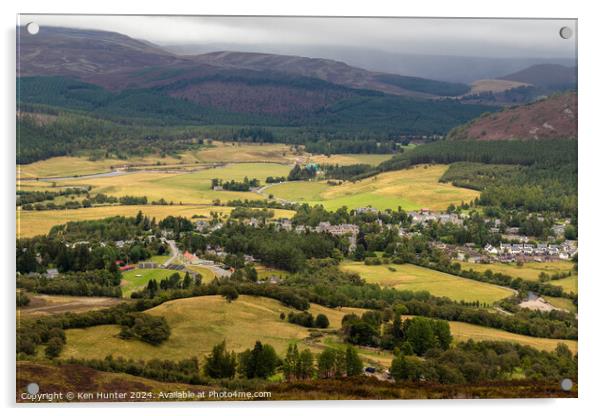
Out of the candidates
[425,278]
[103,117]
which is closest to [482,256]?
[425,278]

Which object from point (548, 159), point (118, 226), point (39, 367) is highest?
point (548, 159)

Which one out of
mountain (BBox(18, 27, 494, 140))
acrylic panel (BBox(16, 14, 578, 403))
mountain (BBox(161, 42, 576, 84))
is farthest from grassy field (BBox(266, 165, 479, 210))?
mountain (BBox(161, 42, 576, 84))

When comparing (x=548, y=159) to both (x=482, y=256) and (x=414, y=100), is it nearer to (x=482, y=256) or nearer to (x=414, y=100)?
(x=482, y=256)

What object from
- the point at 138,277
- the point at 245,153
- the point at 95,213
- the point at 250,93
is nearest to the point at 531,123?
the point at 250,93

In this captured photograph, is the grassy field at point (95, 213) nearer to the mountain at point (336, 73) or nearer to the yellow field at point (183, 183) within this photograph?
the yellow field at point (183, 183)

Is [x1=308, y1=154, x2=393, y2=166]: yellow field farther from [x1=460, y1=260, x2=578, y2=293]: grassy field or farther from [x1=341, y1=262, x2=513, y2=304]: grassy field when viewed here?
[x1=460, y1=260, x2=578, y2=293]: grassy field

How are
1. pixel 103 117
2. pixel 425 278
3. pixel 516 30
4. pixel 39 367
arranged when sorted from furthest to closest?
pixel 103 117, pixel 425 278, pixel 516 30, pixel 39 367
